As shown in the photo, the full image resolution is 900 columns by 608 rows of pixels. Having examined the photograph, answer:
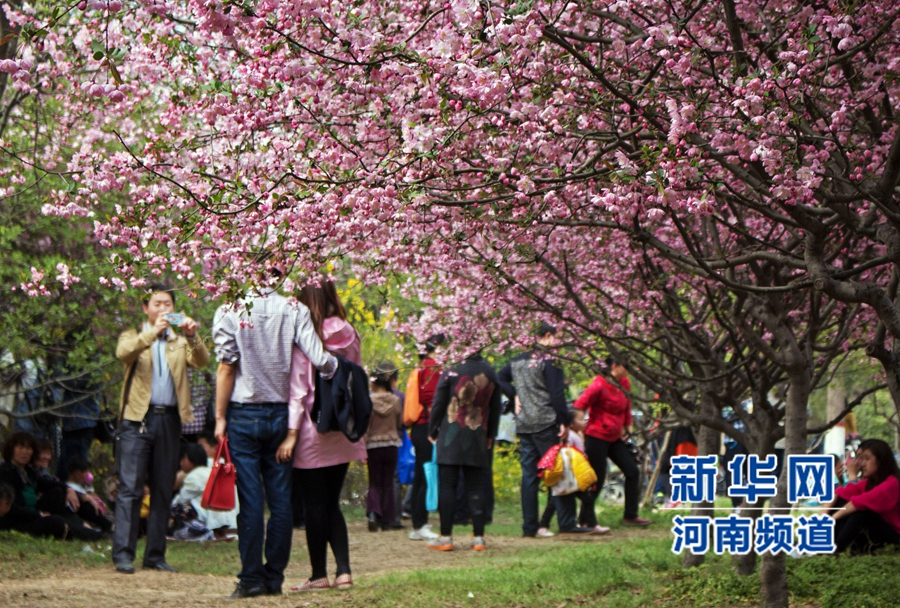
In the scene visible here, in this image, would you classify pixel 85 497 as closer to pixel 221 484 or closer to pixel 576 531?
pixel 221 484

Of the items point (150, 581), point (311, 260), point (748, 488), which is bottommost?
point (150, 581)

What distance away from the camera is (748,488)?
274 inches

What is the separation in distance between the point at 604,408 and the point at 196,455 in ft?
14.6

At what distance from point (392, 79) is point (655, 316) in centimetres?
422

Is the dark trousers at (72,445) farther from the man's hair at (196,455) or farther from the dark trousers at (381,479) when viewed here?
the dark trousers at (381,479)

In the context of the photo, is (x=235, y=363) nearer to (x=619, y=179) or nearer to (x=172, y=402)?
(x=172, y=402)

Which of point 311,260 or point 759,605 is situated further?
point 759,605

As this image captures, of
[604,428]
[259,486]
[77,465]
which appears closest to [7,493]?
[77,465]

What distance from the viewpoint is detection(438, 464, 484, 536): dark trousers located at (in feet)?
32.8

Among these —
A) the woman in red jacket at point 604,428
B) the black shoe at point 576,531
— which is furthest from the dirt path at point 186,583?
the woman in red jacket at point 604,428

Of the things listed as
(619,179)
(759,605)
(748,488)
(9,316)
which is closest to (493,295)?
(748,488)

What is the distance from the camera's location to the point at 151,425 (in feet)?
26.0

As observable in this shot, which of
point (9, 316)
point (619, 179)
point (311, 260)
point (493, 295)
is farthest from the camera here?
point (9, 316)

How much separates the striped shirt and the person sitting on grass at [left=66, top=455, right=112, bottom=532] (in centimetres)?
410
